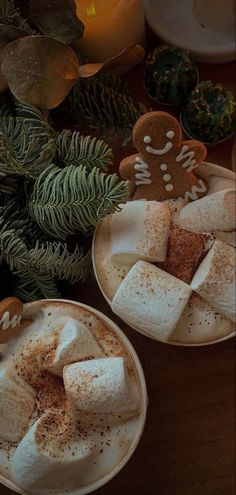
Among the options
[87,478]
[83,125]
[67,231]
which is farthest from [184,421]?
[83,125]

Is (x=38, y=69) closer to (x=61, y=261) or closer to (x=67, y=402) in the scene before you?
(x=61, y=261)

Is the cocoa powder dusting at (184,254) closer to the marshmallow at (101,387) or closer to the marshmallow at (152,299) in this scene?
the marshmallow at (152,299)

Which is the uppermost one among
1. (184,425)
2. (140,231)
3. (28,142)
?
(28,142)

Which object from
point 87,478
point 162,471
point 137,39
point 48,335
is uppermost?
point 137,39

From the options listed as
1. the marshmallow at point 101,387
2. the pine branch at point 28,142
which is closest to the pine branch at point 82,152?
the pine branch at point 28,142

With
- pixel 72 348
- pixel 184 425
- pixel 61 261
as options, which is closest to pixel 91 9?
pixel 61 261

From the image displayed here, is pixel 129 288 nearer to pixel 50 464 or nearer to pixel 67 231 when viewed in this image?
pixel 67 231
